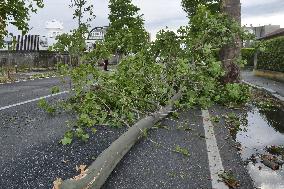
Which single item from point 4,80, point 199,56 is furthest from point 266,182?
point 4,80

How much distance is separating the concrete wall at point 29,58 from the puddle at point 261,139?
84.5ft

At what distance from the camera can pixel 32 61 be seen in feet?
114

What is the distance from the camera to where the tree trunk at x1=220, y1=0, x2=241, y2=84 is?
40.5 feet

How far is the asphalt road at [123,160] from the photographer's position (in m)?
4.26

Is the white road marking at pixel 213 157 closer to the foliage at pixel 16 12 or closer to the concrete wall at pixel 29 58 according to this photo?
the foliage at pixel 16 12

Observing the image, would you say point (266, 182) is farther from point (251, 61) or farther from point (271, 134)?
point (251, 61)

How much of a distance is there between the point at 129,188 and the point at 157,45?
7423 millimetres

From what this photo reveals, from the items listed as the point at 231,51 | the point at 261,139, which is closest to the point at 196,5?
the point at 231,51

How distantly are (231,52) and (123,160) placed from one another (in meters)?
8.26

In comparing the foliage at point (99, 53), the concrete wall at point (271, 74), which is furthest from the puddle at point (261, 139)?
the concrete wall at point (271, 74)

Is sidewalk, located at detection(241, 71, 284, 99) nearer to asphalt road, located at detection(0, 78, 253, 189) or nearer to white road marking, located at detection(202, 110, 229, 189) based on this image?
white road marking, located at detection(202, 110, 229, 189)

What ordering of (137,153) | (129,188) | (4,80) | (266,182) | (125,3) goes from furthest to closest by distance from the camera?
(125,3) < (4,80) < (137,153) < (266,182) < (129,188)

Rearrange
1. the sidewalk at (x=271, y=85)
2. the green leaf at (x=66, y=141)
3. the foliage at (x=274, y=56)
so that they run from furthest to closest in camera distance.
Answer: the foliage at (x=274, y=56) → the sidewalk at (x=271, y=85) → the green leaf at (x=66, y=141)

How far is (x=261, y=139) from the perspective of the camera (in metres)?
6.99
